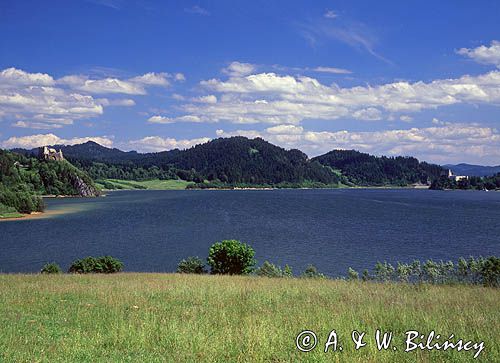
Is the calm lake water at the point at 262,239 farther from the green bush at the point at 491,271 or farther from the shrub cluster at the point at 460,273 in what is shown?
the green bush at the point at 491,271

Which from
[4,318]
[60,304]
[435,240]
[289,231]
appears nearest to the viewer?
[4,318]

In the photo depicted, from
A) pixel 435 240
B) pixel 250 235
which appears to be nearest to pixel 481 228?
pixel 435 240

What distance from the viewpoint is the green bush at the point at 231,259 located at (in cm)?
4197

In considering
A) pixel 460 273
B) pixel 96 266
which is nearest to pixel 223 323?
pixel 460 273

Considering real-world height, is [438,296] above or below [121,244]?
above

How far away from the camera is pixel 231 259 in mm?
42094

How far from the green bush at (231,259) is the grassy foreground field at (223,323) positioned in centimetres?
2108

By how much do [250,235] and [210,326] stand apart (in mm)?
81169

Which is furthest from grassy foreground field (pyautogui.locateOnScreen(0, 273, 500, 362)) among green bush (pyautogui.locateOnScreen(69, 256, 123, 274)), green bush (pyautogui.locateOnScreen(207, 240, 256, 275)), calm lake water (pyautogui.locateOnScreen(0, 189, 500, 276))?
calm lake water (pyautogui.locateOnScreen(0, 189, 500, 276))

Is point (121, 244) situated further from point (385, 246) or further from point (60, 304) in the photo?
point (60, 304)

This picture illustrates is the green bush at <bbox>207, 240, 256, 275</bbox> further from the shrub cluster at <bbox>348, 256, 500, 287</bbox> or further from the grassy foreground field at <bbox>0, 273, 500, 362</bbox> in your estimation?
the grassy foreground field at <bbox>0, 273, 500, 362</bbox>

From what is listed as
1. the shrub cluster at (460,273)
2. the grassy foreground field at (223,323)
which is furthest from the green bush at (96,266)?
the shrub cluster at (460,273)

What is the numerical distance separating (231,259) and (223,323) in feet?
93.5

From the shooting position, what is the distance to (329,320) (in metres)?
13.8
